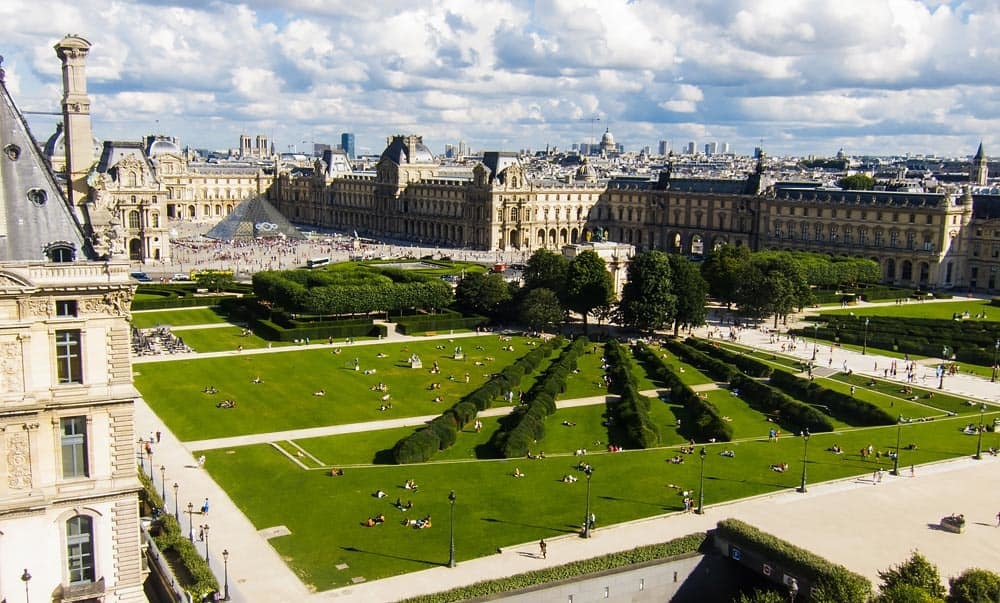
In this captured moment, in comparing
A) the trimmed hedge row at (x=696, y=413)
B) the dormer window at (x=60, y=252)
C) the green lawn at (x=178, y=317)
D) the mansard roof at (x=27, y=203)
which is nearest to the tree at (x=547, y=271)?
the trimmed hedge row at (x=696, y=413)

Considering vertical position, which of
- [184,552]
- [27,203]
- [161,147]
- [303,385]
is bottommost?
[184,552]

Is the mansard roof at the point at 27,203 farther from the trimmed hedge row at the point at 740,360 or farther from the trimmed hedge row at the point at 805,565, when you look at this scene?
the trimmed hedge row at the point at 740,360

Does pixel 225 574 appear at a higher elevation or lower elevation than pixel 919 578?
lower

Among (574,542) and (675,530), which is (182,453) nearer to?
(574,542)

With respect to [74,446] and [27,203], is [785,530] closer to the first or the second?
[74,446]

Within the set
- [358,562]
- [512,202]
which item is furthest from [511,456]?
[512,202]

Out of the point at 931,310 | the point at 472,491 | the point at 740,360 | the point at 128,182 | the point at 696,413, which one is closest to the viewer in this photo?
the point at 472,491

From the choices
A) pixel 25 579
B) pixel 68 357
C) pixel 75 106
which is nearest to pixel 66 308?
pixel 68 357
